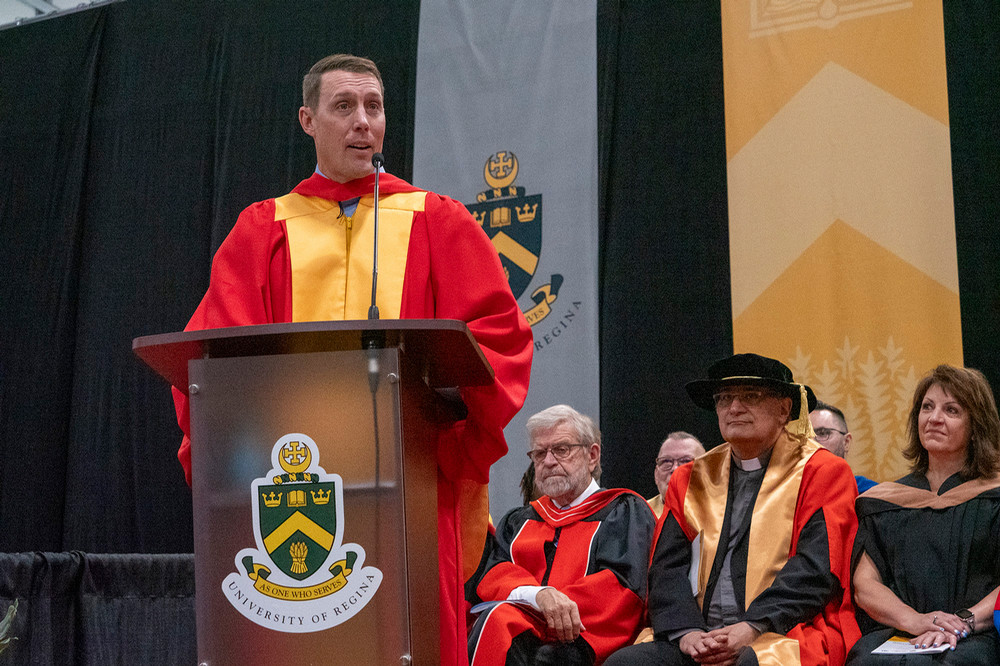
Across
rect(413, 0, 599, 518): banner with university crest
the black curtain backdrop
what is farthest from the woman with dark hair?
rect(413, 0, 599, 518): banner with university crest

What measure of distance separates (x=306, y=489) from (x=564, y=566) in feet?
8.08

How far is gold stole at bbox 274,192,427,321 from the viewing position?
202 centimetres

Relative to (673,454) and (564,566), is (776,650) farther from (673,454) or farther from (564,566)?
(673,454)

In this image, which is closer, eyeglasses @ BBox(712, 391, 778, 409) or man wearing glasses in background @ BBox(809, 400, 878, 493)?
eyeglasses @ BBox(712, 391, 778, 409)

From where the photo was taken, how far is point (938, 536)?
10.8 feet

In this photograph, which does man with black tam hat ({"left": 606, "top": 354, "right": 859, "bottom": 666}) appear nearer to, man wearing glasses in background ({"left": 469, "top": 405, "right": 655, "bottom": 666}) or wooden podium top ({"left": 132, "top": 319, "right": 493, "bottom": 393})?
man wearing glasses in background ({"left": 469, "top": 405, "right": 655, "bottom": 666})

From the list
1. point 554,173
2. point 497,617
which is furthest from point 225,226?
point 497,617

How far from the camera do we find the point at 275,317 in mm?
2072

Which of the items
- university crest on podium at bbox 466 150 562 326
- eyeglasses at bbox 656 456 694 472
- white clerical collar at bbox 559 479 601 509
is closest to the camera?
white clerical collar at bbox 559 479 601 509

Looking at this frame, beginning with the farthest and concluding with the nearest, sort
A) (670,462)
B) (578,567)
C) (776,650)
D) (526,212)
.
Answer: (526,212) → (670,462) → (578,567) → (776,650)

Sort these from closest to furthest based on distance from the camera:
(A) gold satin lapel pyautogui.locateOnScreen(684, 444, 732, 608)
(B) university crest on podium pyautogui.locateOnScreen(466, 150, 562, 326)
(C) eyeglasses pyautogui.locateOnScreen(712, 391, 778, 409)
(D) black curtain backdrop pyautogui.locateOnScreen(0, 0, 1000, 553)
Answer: (A) gold satin lapel pyautogui.locateOnScreen(684, 444, 732, 608)
(C) eyeglasses pyautogui.locateOnScreen(712, 391, 778, 409)
(D) black curtain backdrop pyautogui.locateOnScreen(0, 0, 1000, 553)
(B) university crest on podium pyautogui.locateOnScreen(466, 150, 562, 326)

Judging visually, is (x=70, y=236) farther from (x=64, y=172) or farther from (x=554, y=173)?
(x=554, y=173)

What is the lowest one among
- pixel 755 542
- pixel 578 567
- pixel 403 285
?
pixel 578 567

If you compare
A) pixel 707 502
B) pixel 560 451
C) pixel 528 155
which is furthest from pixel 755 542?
pixel 528 155
